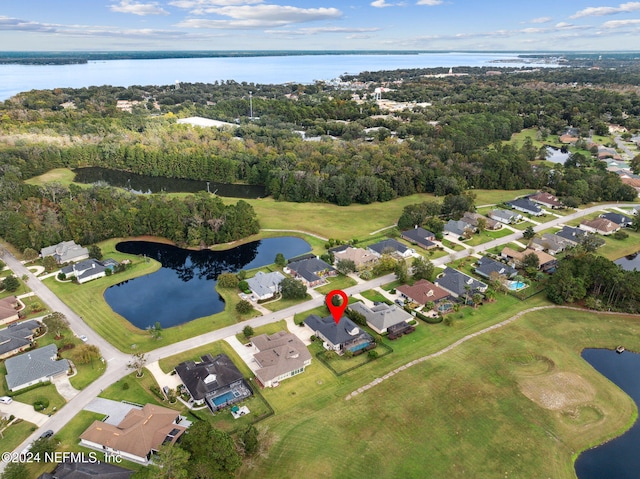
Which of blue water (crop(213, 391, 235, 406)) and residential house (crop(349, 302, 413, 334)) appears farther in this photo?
residential house (crop(349, 302, 413, 334))

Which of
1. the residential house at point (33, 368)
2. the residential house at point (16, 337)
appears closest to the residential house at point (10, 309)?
the residential house at point (16, 337)

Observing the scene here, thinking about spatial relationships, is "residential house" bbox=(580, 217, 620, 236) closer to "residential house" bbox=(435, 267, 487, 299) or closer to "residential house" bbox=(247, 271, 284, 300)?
"residential house" bbox=(435, 267, 487, 299)

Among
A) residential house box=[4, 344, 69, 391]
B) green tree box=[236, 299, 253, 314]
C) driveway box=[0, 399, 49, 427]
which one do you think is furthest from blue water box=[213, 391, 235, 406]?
residential house box=[4, 344, 69, 391]

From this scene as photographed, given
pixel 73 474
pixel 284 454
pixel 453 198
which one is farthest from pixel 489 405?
pixel 453 198

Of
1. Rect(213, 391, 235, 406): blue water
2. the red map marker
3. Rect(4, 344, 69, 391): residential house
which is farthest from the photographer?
the red map marker

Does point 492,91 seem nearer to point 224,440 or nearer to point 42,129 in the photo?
point 42,129

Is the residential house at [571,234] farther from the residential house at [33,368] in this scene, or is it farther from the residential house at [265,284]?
the residential house at [33,368]
